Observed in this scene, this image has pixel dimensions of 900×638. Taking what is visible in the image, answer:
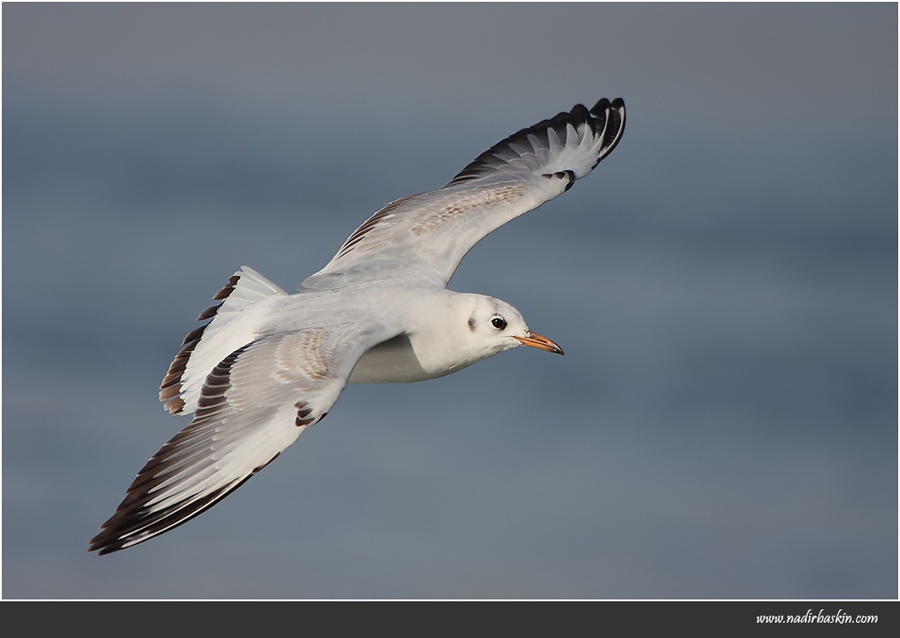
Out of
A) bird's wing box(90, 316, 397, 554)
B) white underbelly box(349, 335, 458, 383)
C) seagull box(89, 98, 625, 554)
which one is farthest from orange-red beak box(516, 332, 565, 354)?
bird's wing box(90, 316, 397, 554)

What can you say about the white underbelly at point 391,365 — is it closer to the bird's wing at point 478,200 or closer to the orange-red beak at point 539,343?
the orange-red beak at point 539,343

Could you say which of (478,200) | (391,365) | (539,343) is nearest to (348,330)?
(391,365)

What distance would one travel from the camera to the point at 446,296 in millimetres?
13078

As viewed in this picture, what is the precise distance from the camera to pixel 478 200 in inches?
601

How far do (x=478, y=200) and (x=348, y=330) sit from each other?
3.82 m

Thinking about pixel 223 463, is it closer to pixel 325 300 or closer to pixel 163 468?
pixel 163 468

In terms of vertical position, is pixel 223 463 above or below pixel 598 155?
below

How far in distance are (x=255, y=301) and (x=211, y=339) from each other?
59 centimetres

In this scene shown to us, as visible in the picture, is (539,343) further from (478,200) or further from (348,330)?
(478,200)

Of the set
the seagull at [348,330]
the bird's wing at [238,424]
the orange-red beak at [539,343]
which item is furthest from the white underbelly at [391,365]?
the bird's wing at [238,424]

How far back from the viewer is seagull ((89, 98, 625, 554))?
10367mm

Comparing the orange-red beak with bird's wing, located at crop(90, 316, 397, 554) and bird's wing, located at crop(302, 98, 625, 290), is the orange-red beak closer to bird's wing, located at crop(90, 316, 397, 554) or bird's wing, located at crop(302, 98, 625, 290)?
bird's wing, located at crop(302, 98, 625, 290)

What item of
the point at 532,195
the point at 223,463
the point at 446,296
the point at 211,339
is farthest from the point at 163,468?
the point at 532,195

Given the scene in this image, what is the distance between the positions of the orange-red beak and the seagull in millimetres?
13
